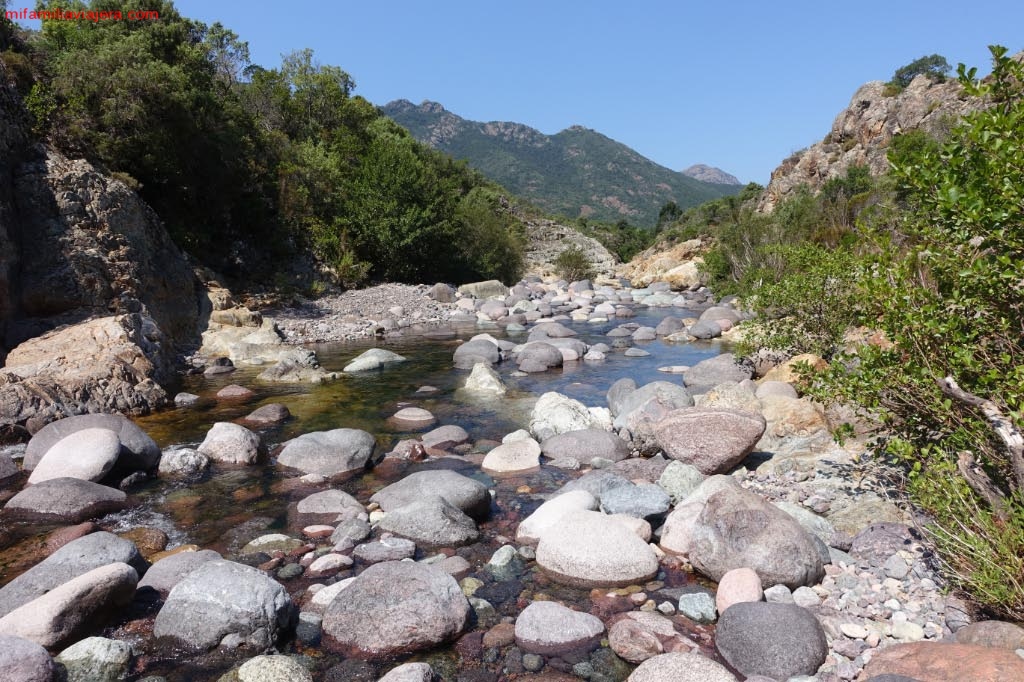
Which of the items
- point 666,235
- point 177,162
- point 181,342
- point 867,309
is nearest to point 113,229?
point 181,342

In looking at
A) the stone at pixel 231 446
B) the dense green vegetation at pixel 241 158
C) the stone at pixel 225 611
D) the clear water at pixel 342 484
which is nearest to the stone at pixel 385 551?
the clear water at pixel 342 484

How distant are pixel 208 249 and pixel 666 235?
4744 cm

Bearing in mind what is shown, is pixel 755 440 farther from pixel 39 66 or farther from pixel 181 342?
pixel 39 66

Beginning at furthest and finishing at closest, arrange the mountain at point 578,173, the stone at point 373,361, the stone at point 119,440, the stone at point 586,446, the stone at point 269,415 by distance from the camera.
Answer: the mountain at point 578,173 → the stone at point 373,361 → the stone at point 269,415 → the stone at point 586,446 → the stone at point 119,440

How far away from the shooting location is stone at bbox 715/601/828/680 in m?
4.07

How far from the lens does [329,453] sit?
859 centimetres

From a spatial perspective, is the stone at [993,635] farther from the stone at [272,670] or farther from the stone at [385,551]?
the stone at [385,551]

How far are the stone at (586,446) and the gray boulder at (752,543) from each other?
10.3 feet

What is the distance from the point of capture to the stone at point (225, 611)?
4.50 meters

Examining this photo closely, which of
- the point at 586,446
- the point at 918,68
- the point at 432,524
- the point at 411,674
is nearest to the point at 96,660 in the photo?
the point at 411,674

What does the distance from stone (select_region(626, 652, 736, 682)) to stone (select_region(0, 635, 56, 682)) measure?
12.4 ft

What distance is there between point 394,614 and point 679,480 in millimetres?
3899

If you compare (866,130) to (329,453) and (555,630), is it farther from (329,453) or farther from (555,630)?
(555,630)

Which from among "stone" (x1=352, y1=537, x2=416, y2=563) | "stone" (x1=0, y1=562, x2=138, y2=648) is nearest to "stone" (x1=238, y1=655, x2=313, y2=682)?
"stone" (x1=0, y1=562, x2=138, y2=648)
